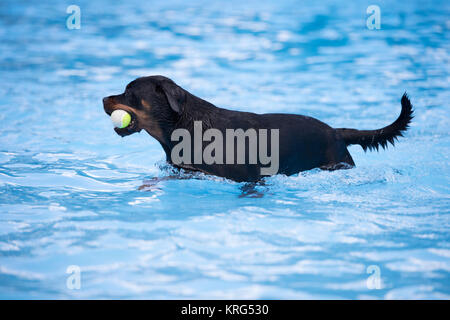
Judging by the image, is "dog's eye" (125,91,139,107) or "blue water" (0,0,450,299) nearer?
"blue water" (0,0,450,299)

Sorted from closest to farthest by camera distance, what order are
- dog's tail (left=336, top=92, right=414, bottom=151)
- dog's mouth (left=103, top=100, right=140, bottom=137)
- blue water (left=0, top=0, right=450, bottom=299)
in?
1. blue water (left=0, top=0, right=450, bottom=299)
2. dog's mouth (left=103, top=100, right=140, bottom=137)
3. dog's tail (left=336, top=92, right=414, bottom=151)

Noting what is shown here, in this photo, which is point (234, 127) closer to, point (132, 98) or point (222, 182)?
point (222, 182)

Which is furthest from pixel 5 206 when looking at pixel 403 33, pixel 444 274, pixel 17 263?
pixel 403 33

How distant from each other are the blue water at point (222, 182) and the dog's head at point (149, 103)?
0.57 metres

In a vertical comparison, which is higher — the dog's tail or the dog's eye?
the dog's eye

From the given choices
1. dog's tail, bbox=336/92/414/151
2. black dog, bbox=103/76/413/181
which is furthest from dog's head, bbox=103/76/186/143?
dog's tail, bbox=336/92/414/151

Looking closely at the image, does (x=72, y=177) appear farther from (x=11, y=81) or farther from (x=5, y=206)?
(x=11, y=81)

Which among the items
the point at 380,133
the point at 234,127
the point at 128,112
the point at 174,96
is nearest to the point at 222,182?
the point at 234,127

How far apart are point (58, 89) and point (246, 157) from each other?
5.01 meters

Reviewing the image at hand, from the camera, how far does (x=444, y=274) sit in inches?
125

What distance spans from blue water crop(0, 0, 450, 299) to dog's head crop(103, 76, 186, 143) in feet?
1.86

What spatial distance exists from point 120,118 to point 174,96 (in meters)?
0.44

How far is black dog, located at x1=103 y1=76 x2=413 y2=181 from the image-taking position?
4.25m

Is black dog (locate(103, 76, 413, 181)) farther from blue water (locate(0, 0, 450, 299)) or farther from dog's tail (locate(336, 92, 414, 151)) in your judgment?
blue water (locate(0, 0, 450, 299))
